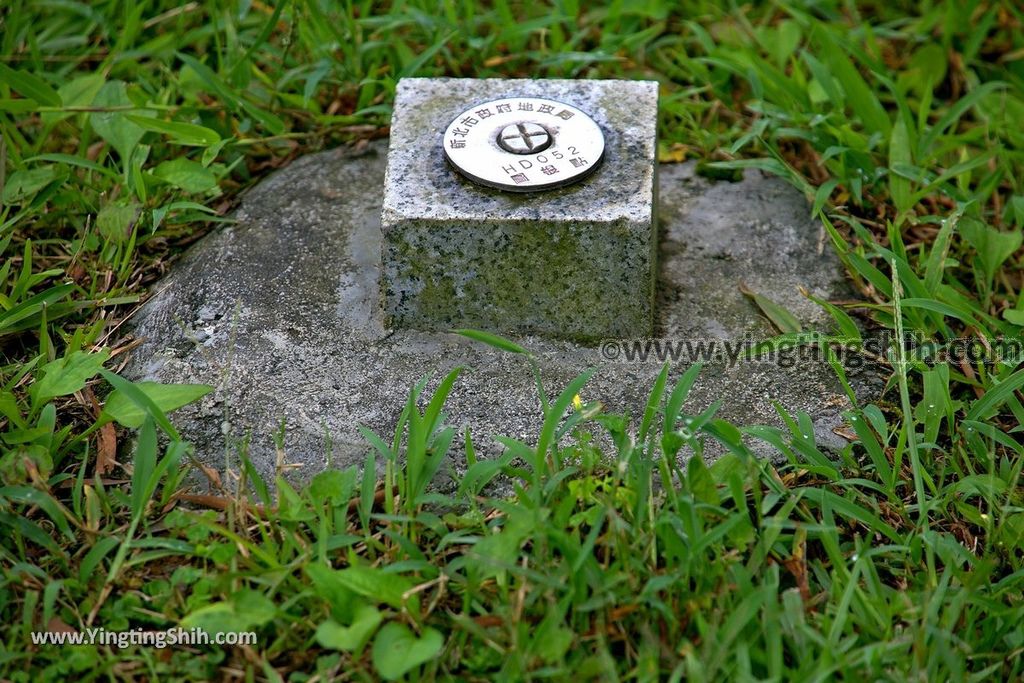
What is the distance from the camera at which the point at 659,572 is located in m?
2.04

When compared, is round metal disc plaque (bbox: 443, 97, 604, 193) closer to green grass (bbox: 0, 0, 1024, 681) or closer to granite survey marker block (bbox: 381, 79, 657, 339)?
granite survey marker block (bbox: 381, 79, 657, 339)

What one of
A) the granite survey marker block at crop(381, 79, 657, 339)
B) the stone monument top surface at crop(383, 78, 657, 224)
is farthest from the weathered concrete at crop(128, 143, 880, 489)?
the stone monument top surface at crop(383, 78, 657, 224)

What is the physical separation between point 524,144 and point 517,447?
751 mm

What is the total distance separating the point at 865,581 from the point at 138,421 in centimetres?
145

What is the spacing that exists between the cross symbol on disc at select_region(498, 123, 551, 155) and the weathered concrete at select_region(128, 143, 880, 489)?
437 millimetres

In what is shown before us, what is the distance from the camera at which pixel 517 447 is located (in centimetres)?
227

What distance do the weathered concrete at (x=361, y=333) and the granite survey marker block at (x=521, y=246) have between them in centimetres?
7

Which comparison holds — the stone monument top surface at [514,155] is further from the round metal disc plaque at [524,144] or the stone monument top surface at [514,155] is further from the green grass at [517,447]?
the green grass at [517,447]

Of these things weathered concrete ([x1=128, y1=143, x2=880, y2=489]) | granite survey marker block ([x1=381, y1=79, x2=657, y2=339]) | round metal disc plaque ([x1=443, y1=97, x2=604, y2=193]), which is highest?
round metal disc plaque ([x1=443, y1=97, x2=604, y2=193])

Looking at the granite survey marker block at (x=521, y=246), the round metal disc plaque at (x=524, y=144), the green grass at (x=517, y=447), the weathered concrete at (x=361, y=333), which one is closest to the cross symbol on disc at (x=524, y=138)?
the round metal disc plaque at (x=524, y=144)

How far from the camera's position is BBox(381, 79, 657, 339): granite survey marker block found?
98.0 inches

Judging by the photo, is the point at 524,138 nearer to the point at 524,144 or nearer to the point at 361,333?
the point at 524,144

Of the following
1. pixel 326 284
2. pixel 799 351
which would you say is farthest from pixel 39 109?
pixel 799 351

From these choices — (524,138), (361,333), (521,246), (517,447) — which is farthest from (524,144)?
(517,447)
